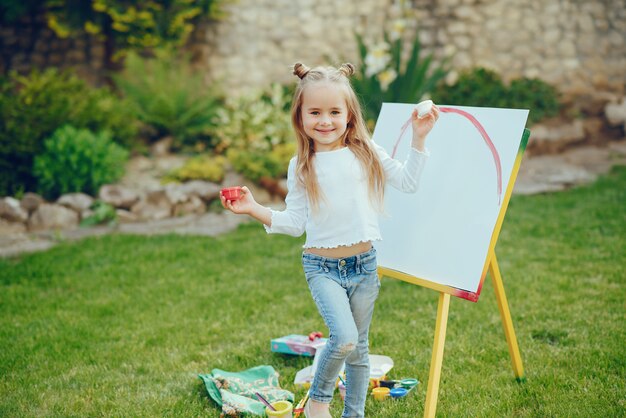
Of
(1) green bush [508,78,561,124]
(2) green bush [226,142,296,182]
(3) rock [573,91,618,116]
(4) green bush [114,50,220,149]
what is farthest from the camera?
(3) rock [573,91,618,116]

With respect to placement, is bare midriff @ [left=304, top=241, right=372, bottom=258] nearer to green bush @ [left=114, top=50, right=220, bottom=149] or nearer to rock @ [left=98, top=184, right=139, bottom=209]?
rock @ [left=98, top=184, right=139, bottom=209]

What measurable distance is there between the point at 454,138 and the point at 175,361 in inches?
77.9

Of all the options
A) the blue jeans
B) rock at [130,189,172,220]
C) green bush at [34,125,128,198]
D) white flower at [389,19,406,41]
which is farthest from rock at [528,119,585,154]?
the blue jeans

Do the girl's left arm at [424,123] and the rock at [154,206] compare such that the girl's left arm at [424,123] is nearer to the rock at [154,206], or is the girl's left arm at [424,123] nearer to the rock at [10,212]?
the rock at [154,206]

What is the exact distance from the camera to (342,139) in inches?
109

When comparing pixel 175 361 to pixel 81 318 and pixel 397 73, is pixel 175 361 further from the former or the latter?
pixel 397 73

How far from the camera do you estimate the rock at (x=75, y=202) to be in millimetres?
6801

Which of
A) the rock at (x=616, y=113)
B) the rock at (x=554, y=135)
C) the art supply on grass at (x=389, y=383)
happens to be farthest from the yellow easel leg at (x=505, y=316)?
the rock at (x=616, y=113)

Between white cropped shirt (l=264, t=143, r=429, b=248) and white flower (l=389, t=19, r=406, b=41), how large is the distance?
316 inches

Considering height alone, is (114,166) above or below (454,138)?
below

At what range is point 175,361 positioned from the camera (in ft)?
12.0

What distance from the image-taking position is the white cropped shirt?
8.71 feet

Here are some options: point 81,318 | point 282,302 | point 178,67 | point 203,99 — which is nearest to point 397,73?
point 203,99

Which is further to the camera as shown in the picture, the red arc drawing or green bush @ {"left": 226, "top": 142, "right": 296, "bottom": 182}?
green bush @ {"left": 226, "top": 142, "right": 296, "bottom": 182}
